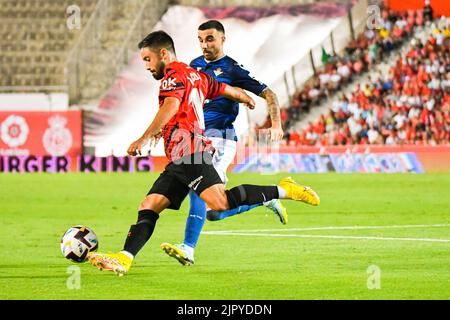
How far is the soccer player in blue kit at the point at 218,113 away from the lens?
38.6ft

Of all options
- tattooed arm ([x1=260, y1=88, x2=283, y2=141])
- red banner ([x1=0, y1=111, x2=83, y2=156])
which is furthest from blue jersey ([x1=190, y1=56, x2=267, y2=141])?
red banner ([x1=0, y1=111, x2=83, y2=156])

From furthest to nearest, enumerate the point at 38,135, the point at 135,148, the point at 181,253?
1. the point at 38,135
2. the point at 181,253
3. the point at 135,148

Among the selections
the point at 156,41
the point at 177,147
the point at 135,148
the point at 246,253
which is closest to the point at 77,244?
the point at 177,147

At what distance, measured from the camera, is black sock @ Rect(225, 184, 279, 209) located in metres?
11.0

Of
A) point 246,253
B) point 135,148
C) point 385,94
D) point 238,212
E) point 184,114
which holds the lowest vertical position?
point 246,253

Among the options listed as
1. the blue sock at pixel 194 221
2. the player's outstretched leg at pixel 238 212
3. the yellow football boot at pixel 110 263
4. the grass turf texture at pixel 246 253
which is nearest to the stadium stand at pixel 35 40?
the grass turf texture at pixel 246 253

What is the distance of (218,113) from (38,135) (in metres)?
23.7

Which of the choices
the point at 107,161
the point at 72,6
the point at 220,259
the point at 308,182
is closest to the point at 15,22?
the point at 72,6

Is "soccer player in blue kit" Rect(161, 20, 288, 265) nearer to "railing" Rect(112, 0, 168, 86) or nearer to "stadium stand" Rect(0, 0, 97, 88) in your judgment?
"railing" Rect(112, 0, 168, 86)

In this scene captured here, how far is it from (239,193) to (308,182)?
56.3 ft

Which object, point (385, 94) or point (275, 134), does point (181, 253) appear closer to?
point (275, 134)

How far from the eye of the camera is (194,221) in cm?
1177

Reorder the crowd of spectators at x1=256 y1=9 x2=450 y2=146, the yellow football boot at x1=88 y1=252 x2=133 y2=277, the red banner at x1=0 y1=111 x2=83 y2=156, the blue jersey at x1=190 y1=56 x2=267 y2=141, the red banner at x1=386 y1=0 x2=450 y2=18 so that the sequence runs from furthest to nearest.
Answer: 1. the red banner at x1=386 y1=0 x2=450 y2=18
2. the red banner at x1=0 y1=111 x2=83 y2=156
3. the crowd of spectators at x1=256 y1=9 x2=450 y2=146
4. the blue jersey at x1=190 y1=56 x2=267 y2=141
5. the yellow football boot at x1=88 y1=252 x2=133 y2=277
